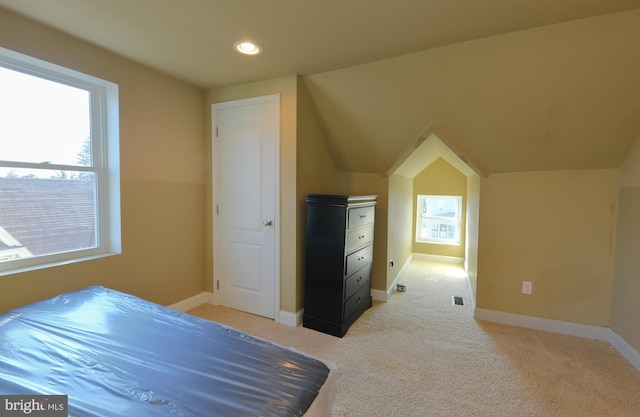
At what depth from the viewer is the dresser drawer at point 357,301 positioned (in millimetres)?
2608

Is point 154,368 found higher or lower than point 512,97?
lower

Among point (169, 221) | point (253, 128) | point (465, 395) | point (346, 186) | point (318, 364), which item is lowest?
point (465, 395)

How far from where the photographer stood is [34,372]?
3.76 feet

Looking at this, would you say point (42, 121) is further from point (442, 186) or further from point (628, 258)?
point (442, 186)

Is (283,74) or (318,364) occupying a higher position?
(283,74)

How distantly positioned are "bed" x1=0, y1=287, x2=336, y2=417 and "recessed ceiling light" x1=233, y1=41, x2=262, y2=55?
1.87m

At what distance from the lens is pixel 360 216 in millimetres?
2760

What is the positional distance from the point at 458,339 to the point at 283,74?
2818mm

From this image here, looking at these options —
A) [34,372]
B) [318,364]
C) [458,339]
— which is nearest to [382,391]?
[318,364]

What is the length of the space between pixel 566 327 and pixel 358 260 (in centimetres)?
196

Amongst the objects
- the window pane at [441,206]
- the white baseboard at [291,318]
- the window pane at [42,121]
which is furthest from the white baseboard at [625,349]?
the window pane at [42,121]

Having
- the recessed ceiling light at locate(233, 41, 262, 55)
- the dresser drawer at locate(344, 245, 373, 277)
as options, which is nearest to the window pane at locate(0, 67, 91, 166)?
the recessed ceiling light at locate(233, 41, 262, 55)

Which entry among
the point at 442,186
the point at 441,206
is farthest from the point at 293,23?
the point at 441,206

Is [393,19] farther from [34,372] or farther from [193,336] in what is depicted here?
[34,372]
